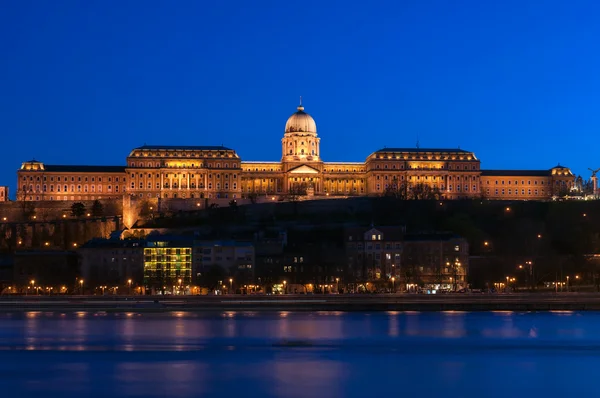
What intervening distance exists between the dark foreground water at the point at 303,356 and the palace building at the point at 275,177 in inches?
Result: 3745

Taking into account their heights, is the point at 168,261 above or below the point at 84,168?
below

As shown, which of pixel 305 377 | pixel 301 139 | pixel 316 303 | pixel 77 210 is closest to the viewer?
pixel 305 377

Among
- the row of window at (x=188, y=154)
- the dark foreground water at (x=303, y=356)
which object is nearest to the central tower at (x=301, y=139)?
the row of window at (x=188, y=154)

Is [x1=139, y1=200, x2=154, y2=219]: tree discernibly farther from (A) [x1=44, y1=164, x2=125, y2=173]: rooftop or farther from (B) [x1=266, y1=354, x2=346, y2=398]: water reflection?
(B) [x1=266, y1=354, x2=346, y2=398]: water reflection

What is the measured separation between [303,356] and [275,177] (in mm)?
117302

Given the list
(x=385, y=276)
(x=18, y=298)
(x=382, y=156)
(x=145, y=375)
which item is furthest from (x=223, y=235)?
(x=145, y=375)

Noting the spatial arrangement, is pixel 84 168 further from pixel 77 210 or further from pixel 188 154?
pixel 77 210

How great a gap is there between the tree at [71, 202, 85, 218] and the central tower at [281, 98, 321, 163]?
137 feet

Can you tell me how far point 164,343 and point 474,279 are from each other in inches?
1787

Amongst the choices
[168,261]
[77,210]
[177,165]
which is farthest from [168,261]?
[177,165]

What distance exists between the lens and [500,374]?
3469 centimetres

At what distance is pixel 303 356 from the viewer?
3984 centimetres

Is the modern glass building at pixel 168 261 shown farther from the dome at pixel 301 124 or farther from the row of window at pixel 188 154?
the dome at pixel 301 124

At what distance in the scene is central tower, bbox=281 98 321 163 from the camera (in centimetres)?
16600
